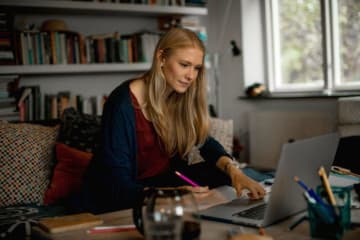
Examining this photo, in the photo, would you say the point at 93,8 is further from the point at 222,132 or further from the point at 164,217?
the point at 164,217

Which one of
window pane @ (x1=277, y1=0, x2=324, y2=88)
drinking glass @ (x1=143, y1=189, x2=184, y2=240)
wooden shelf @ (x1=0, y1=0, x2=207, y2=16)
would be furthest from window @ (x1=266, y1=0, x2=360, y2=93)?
drinking glass @ (x1=143, y1=189, x2=184, y2=240)

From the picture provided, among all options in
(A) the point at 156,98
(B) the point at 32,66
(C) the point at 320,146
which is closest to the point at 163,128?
(A) the point at 156,98

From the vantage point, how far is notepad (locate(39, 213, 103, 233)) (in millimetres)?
1141

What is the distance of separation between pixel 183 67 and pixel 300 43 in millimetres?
2474

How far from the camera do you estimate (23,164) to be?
233 cm

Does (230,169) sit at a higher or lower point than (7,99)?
lower

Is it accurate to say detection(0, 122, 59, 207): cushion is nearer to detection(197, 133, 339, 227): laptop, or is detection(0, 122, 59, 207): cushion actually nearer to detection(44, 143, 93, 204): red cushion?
detection(44, 143, 93, 204): red cushion

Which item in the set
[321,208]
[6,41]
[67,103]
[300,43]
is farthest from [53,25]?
[321,208]

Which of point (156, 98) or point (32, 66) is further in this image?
point (32, 66)

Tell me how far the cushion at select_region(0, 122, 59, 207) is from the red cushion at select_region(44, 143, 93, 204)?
0.17 feet

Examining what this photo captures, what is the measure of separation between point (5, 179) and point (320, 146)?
160 cm

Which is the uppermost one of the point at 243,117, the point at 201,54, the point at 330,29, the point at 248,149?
the point at 330,29

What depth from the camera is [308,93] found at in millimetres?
3936

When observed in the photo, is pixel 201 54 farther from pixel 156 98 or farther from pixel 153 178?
pixel 153 178
